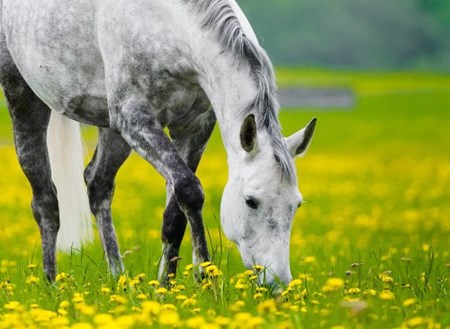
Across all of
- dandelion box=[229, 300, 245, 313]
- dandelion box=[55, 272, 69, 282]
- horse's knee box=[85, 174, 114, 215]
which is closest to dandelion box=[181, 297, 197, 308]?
dandelion box=[229, 300, 245, 313]

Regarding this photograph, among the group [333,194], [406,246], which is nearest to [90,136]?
[333,194]

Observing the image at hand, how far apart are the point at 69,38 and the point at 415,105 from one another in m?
35.0

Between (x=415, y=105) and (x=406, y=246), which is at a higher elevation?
(x=415, y=105)

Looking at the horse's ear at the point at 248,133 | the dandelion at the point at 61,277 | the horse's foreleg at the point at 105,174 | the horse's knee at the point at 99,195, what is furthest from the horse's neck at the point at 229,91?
the horse's knee at the point at 99,195

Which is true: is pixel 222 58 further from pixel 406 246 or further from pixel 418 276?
pixel 406 246

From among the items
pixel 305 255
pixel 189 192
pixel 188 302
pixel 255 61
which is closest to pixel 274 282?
pixel 188 302

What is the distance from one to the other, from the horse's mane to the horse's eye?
0.20 meters

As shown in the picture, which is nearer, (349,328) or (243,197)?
(349,328)

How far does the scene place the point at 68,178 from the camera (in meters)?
7.98

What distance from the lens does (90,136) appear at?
2703 centimetres

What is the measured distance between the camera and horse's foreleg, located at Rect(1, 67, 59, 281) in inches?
294

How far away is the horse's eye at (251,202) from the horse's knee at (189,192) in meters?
0.53

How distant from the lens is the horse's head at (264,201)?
5.29 m

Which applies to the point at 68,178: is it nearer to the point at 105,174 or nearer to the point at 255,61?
the point at 105,174
